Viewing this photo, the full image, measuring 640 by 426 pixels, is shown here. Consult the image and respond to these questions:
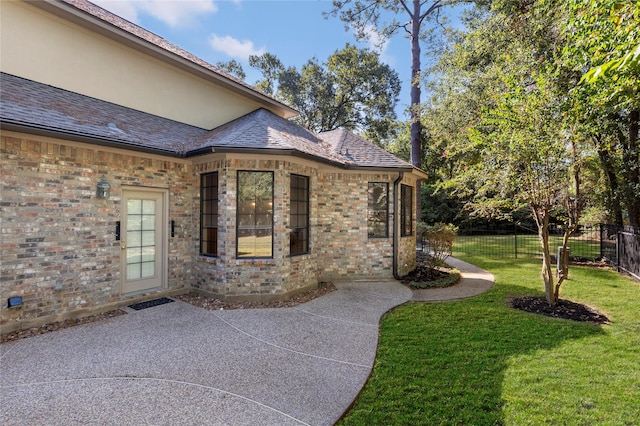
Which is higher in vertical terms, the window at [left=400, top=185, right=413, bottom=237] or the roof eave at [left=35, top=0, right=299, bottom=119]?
the roof eave at [left=35, top=0, right=299, bottom=119]

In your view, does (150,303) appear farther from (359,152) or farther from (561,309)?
(561,309)

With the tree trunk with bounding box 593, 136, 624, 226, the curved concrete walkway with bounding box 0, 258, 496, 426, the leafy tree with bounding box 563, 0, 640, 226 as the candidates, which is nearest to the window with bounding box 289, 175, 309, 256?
the curved concrete walkway with bounding box 0, 258, 496, 426

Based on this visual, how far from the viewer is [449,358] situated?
4180 millimetres

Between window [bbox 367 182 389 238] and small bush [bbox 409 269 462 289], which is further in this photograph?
window [bbox 367 182 389 238]

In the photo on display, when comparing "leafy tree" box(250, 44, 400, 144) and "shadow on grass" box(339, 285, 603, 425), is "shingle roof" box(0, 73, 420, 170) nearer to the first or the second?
"shadow on grass" box(339, 285, 603, 425)

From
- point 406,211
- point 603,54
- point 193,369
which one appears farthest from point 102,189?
point 603,54

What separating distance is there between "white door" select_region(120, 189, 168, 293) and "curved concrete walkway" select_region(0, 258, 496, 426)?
948 millimetres

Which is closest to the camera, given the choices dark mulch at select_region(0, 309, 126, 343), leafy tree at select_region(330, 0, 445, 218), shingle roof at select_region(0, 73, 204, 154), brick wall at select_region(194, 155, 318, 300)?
dark mulch at select_region(0, 309, 126, 343)

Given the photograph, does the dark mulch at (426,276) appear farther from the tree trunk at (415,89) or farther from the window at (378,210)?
the tree trunk at (415,89)

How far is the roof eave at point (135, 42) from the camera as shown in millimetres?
5910

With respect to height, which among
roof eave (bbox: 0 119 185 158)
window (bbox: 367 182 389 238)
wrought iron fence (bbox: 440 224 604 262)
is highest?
roof eave (bbox: 0 119 185 158)

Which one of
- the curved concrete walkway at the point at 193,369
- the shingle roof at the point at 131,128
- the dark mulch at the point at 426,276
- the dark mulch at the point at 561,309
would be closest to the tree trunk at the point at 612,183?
the dark mulch at the point at 426,276

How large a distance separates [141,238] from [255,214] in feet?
8.20

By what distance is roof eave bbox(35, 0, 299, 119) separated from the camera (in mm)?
5910
